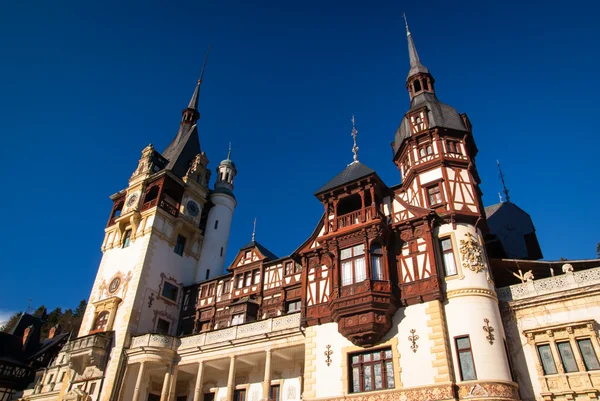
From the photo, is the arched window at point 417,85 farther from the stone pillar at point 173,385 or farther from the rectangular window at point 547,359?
the stone pillar at point 173,385

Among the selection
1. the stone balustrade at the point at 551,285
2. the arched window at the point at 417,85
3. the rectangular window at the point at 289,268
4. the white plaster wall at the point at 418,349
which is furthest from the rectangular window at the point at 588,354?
the arched window at the point at 417,85

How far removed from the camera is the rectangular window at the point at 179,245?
4217 cm

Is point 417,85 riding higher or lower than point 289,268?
higher

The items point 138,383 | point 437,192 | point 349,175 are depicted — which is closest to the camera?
point 437,192

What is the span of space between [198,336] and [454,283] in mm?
18450

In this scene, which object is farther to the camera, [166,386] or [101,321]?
[101,321]

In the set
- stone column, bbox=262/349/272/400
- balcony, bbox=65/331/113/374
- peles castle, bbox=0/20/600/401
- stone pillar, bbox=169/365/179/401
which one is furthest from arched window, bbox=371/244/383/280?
balcony, bbox=65/331/113/374

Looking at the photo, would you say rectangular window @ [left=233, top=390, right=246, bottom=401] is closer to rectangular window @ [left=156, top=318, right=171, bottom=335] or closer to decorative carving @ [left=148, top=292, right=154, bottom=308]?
rectangular window @ [left=156, top=318, right=171, bottom=335]

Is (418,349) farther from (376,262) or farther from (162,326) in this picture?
(162,326)

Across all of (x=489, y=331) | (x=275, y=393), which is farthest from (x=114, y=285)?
(x=489, y=331)

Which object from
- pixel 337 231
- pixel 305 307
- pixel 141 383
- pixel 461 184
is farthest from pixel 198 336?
pixel 461 184

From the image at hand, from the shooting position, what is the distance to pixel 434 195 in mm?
27859

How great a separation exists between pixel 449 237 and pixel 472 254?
1.62m

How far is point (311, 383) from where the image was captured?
23875 mm
